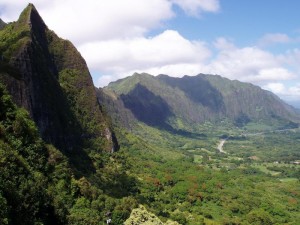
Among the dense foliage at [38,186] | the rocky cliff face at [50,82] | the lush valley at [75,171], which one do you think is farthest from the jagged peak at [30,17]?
the dense foliage at [38,186]

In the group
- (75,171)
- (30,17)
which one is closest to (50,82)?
(30,17)

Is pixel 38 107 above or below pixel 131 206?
above

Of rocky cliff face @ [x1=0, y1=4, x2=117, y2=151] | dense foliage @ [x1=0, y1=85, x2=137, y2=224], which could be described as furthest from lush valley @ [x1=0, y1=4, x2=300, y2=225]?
rocky cliff face @ [x1=0, y1=4, x2=117, y2=151]

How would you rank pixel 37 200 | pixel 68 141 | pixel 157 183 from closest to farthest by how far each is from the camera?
1. pixel 37 200
2. pixel 68 141
3. pixel 157 183

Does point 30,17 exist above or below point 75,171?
above

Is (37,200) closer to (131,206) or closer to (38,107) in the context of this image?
(131,206)

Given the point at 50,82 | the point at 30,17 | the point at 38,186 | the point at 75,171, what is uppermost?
the point at 30,17

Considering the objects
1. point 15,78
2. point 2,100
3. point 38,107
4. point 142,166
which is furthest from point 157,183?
point 2,100

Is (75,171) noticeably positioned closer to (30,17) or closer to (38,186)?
(38,186)
